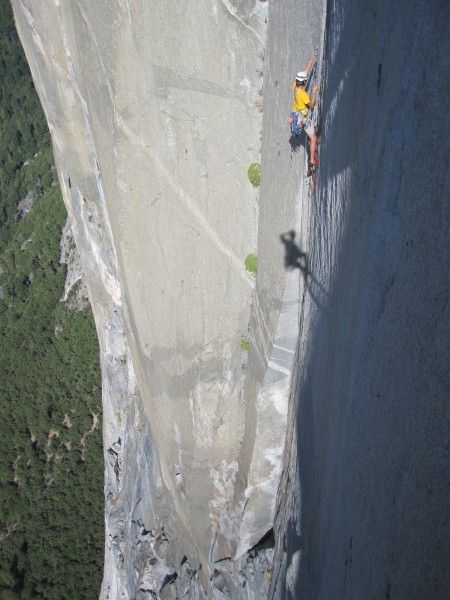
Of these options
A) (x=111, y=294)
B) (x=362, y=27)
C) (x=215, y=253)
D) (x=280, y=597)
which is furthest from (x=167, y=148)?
(x=280, y=597)

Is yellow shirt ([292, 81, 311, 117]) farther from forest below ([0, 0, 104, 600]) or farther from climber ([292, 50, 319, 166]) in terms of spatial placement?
forest below ([0, 0, 104, 600])

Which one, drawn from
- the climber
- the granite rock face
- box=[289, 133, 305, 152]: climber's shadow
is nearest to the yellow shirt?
the climber

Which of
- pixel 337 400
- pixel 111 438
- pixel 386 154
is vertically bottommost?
pixel 111 438

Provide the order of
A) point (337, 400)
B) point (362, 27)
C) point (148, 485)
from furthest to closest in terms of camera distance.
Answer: point (148, 485), point (337, 400), point (362, 27)

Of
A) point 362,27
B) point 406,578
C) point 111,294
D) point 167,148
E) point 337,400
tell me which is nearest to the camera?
point 406,578

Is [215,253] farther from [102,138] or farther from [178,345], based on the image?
[102,138]

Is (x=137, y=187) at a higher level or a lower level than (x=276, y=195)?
higher

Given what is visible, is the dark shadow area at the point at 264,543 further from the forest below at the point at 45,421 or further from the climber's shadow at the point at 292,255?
the forest below at the point at 45,421

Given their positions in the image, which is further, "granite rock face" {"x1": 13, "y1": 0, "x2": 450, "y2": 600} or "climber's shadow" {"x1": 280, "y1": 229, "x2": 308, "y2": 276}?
"climber's shadow" {"x1": 280, "y1": 229, "x2": 308, "y2": 276}
